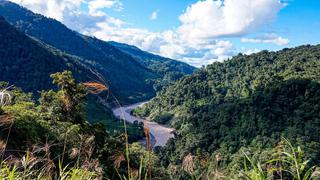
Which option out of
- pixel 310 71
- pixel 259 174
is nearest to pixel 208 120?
pixel 310 71

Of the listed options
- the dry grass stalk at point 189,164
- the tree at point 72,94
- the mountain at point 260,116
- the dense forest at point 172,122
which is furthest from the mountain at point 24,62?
the dry grass stalk at point 189,164

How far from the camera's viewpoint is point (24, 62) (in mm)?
109062

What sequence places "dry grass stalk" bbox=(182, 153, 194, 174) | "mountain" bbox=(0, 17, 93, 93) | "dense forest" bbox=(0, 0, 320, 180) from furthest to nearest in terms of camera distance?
"mountain" bbox=(0, 17, 93, 93) → "dense forest" bbox=(0, 0, 320, 180) → "dry grass stalk" bbox=(182, 153, 194, 174)

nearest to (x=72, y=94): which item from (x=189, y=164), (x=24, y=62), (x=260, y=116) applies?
(x=189, y=164)

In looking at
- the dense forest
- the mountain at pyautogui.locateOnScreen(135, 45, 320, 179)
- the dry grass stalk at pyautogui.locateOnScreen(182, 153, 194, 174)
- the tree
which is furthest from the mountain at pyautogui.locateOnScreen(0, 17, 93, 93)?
the dry grass stalk at pyautogui.locateOnScreen(182, 153, 194, 174)

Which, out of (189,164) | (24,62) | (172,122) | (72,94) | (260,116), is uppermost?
(189,164)

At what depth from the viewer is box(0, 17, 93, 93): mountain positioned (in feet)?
338

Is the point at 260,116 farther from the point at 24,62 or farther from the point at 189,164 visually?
the point at 189,164

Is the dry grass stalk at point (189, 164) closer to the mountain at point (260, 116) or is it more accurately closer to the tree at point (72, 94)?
the tree at point (72, 94)

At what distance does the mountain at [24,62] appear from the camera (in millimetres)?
103000

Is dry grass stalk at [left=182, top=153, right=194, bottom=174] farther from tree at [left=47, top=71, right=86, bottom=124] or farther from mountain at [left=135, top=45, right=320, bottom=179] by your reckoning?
mountain at [left=135, top=45, right=320, bottom=179]

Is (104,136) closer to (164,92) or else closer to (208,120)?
(208,120)

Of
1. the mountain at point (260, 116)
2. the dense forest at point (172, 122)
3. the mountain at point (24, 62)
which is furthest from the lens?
the mountain at point (24, 62)

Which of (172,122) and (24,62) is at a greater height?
(24,62)
